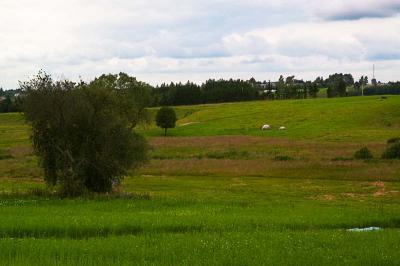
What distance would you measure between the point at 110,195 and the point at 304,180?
24.2m

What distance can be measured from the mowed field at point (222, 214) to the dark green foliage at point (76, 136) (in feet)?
7.11

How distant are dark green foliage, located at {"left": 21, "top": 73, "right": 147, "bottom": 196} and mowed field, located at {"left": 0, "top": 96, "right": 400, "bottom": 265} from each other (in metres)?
2.17

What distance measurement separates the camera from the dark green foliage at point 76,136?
34000mm

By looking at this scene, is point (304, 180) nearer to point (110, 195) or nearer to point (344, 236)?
point (110, 195)

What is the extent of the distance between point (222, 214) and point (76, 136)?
14.1 metres

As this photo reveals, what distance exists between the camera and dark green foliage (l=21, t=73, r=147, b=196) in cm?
3400

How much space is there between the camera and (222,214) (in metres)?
24.4

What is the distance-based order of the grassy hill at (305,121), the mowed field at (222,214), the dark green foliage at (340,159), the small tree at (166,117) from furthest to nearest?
1. the small tree at (166,117)
2. the grassy hill at (305,121)
3. the dark green foliage at (340,159)
4. the mowed field at (222,214)

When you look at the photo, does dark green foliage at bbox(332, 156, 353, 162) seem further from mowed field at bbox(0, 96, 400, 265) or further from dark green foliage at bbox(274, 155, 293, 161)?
dark green foliage at bbox(274, 155, 293, 161)

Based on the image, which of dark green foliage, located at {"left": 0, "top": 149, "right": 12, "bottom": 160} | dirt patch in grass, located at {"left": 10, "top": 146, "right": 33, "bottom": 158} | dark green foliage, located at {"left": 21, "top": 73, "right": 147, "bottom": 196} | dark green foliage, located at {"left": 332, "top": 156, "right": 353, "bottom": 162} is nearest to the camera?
dark green foliage, located at {"left": 21, "top": 73, "right": 147, "bottom": 196}

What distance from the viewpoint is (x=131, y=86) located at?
9219cm

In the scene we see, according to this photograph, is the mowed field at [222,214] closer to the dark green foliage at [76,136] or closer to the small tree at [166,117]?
the dark green foliage at [76,136]

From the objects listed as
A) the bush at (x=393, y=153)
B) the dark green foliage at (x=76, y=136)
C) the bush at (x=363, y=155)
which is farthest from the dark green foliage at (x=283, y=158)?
the dark green foliage at (x=76, y=136)

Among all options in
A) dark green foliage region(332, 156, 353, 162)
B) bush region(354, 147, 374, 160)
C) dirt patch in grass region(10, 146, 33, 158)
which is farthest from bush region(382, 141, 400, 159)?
dirt patch in grass region(10, 146, 33, 158)
